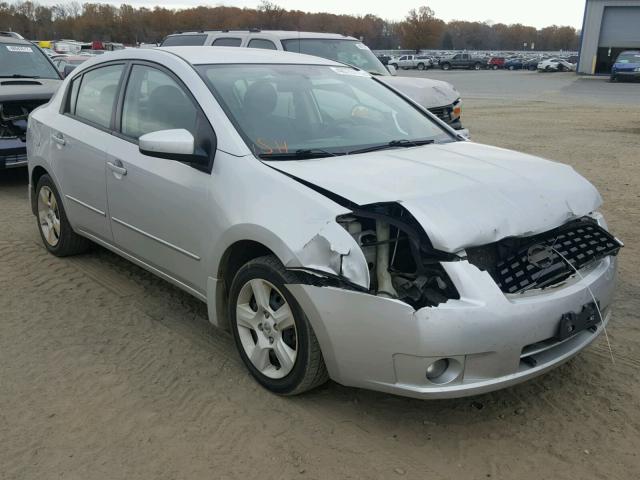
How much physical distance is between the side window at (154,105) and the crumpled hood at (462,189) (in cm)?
85

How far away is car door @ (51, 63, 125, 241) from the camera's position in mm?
4383

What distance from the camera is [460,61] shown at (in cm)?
6281

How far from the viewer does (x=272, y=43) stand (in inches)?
368

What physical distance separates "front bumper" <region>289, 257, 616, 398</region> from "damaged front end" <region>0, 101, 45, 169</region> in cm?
600

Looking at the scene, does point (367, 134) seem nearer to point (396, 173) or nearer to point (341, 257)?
point (396, 173)

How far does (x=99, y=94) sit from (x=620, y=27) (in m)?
49.2

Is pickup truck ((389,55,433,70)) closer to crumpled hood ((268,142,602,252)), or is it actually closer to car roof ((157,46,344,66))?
car roof ((157,46,344,66))

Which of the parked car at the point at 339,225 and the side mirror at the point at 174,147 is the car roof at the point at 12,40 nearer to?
the parked car at the point at 339,225

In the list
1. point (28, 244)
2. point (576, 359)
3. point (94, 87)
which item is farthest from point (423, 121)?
point (28, 244)

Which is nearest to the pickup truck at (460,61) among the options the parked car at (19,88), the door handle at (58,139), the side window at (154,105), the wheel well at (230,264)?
the parked car at (19,88)

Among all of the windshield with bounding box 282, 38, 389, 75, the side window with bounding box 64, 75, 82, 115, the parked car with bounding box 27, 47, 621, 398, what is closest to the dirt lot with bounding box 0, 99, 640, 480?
the parked car with bounding box 27, 47, 621, 398

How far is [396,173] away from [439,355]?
3.33ft

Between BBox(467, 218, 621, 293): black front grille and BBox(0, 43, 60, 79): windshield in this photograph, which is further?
BBox(0, 43, 60, 79): windshield

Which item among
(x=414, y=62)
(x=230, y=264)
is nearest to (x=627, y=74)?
(x=414, y=62)
